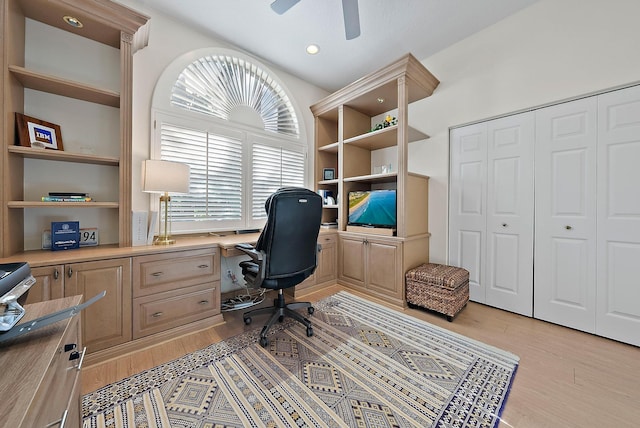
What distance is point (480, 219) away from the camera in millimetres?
2756

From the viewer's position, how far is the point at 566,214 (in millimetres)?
2254

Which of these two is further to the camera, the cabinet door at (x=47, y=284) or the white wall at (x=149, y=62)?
the white wall at (x=149, y=62)

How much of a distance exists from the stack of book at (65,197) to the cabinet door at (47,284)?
0.57 meters

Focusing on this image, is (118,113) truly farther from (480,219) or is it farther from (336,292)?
(480,219)

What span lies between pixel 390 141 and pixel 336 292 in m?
2.11

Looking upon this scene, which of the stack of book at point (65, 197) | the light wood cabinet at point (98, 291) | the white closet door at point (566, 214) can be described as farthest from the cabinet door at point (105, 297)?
the white closet door at point (566, 214)

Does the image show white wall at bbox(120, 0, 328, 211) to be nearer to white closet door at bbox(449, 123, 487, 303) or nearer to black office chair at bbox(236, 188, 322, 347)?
black office chair at bbox(236, 188, 322, 347)

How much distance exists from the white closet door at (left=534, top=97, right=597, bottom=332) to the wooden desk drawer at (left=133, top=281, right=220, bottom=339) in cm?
315

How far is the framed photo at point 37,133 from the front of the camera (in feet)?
5.65

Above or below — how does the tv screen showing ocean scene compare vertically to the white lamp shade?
below

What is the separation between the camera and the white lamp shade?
6.82 feet

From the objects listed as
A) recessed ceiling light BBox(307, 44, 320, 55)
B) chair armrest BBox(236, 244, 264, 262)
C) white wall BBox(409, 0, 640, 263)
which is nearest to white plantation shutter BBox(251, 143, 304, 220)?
chair armrest BBox(236, 244, 264, 262)

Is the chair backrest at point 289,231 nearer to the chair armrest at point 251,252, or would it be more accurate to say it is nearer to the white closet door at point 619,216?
the chair armrest at point 251,252

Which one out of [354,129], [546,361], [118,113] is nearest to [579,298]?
[546,361]
